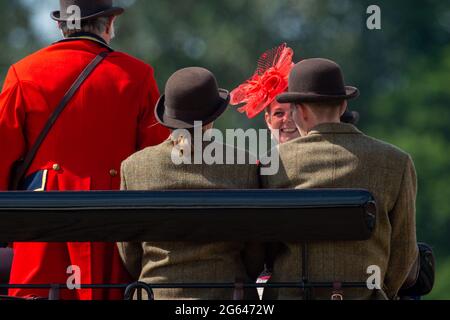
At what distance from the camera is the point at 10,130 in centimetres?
688

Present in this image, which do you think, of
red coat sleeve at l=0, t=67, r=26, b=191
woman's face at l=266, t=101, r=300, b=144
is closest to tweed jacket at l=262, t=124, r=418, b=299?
red coat sleeve at l=0, t=67, r=26, b=191

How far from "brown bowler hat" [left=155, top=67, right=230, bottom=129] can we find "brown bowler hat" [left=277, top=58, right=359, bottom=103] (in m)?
0.27

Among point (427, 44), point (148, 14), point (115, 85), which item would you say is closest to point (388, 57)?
point (427, 44)

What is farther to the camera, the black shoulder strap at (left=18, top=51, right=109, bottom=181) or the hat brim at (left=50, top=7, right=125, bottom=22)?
the hat brim at (left=50, top=7, right=125, bottom=22)

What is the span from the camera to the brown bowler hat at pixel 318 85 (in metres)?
6.31

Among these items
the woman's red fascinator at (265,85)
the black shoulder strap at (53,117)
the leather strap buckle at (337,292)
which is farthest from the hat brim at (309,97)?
the woman's red fascinator at (265,85)

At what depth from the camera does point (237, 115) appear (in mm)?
31375

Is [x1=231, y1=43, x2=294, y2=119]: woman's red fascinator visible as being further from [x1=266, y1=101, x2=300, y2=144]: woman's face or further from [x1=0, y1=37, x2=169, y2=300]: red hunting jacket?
[x1=0, y1=37, x2=169, y2=300]: red hunting jacket

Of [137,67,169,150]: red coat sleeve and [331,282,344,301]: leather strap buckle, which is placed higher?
[137,67,169,150]: red coat sleeve

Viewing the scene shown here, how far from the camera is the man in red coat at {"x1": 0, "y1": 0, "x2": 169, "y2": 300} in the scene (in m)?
6.75

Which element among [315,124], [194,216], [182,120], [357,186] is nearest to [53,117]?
[182,120]

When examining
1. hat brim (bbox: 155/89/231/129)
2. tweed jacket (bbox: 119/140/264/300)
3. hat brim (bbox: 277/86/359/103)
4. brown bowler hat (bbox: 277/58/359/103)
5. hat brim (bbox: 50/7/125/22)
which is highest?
hat brim (bbox: 50/7/125/22)

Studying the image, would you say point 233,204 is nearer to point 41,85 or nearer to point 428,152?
point 41,85
